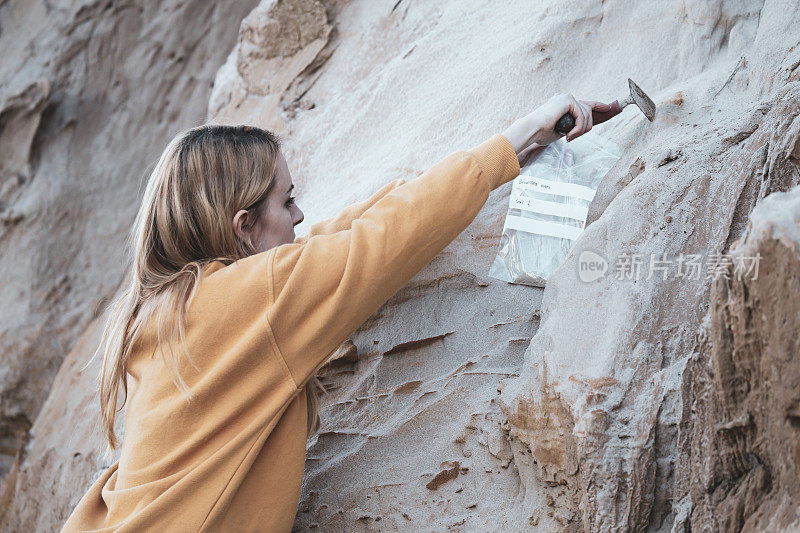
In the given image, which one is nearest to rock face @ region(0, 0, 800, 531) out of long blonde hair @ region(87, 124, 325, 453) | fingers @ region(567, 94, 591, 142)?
fingers @ region(567, 94, 591, 142)

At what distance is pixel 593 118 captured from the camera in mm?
1965

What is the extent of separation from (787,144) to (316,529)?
1.33 meters

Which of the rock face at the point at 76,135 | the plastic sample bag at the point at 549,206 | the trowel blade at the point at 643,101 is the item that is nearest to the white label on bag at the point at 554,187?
the plastic sample bag at the point at 549,206

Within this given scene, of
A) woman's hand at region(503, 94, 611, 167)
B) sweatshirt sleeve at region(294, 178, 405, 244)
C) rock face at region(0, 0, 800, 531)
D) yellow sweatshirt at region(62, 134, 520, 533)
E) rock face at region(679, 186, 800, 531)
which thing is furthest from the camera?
sweatshirt sleeve at region(294, 178, 405, 244)

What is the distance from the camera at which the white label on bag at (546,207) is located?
6.30 ft

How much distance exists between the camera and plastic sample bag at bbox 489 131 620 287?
1.92 m

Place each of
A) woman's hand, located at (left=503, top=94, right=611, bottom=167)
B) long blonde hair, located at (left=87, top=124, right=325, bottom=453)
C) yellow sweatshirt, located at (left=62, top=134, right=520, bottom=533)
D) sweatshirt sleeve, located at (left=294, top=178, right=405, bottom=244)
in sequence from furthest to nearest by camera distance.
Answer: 1. sweatshirt sleeve, located at (left=294, top=178, right=405, bottom=244)
2. woman's hand, located at (left=503, top=94, right=611, bottom=167)
3. long blonde hair, located at (left=87, top=124, right=325, bottom=453)
4. yellow sweatshirt, located at (left=62, top=134, right=520, bottom=533)

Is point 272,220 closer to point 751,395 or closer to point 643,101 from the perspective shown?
point 643,101

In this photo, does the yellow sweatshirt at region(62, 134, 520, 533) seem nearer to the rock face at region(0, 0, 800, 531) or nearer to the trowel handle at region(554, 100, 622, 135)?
the rock face at region(0, 0, 800, 531)

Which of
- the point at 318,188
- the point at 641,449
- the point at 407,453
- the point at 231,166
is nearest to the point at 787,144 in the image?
the point at 641,449

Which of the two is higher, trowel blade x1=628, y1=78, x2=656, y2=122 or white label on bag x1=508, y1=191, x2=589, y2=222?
trowel blade x1=628, y1=78, x2=656, y2=122

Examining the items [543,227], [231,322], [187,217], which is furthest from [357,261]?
[543,227]

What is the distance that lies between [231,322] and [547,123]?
0.88 m

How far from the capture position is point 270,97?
11.0 ft
